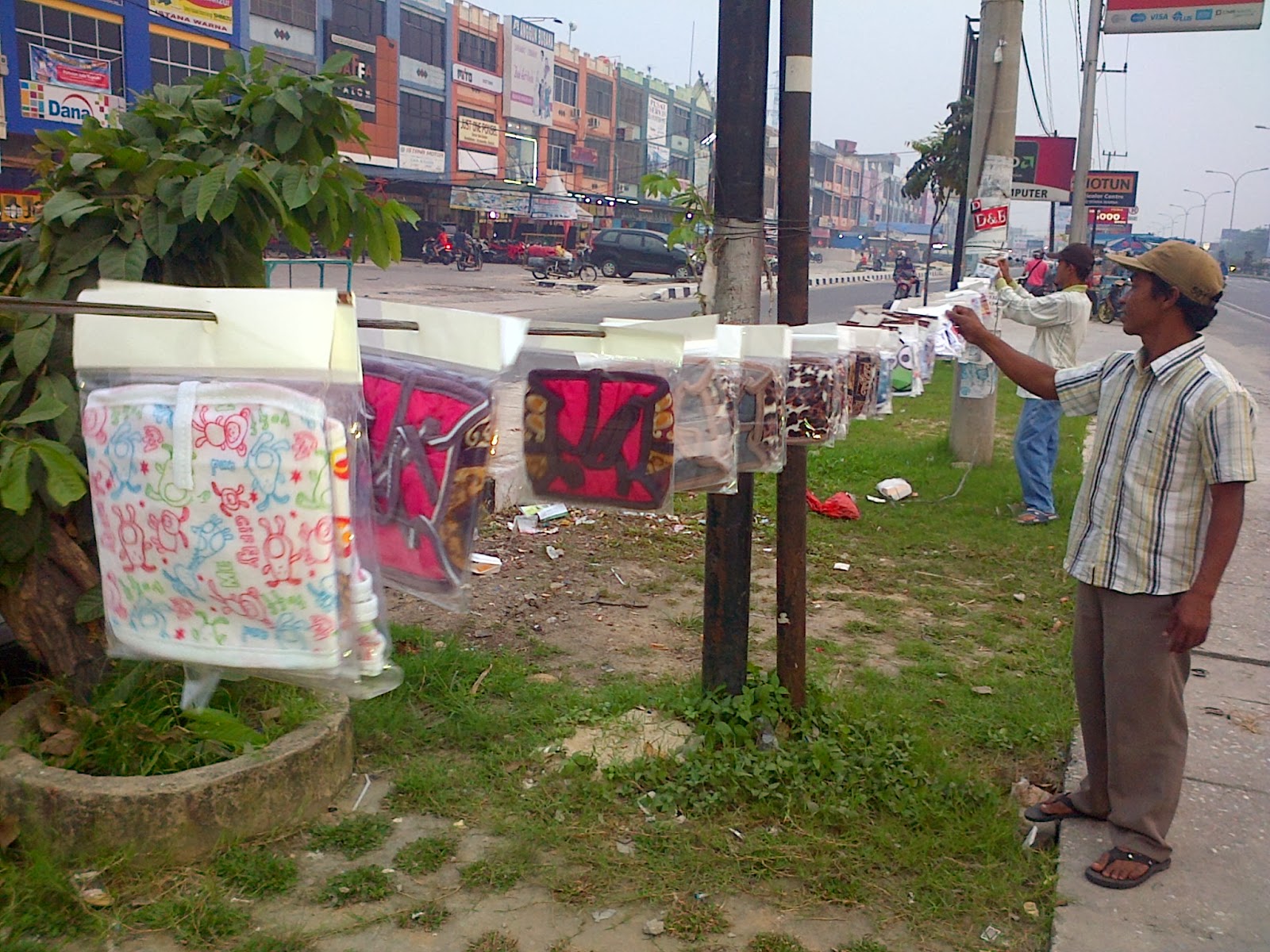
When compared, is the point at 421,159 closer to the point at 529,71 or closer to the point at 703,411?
the point at 529,71

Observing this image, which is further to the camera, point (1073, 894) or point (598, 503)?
point (1073, 894)

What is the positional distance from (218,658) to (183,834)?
2.89ft

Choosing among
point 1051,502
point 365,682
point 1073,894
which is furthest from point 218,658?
point 1051,502

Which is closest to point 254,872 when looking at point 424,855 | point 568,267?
point 424,855

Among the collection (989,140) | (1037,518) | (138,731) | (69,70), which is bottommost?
(1037,518)

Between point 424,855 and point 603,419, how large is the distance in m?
1.36

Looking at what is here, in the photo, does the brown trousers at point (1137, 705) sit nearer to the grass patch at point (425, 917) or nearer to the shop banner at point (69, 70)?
the grass patch at point (425, 917)

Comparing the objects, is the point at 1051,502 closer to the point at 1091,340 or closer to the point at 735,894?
the point at 735,894

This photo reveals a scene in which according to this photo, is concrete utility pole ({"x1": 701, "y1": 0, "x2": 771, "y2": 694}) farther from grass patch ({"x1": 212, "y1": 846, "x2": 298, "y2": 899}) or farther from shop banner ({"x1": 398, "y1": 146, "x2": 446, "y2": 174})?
shop banner ({"x1": 398, "y1": 146, "x2": 446, "y2": 174})

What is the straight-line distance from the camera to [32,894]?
2693 millimetres

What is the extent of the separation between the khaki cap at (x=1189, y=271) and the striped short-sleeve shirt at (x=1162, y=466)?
0.44 ft

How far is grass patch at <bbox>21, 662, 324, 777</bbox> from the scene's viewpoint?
3055mm

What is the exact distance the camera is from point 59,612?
124 inches

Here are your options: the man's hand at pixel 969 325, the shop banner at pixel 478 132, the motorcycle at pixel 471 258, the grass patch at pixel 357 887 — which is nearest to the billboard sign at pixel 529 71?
the shop banner at pixel 478 132
